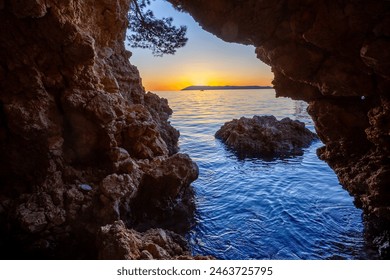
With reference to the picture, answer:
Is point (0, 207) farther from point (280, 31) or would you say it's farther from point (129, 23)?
point (129, 23)

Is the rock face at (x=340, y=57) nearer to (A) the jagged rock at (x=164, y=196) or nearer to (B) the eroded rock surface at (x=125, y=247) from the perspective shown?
(A) the jagged rock at (x=164, y=196)

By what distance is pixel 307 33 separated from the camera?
5.06m

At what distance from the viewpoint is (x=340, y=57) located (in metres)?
5.26

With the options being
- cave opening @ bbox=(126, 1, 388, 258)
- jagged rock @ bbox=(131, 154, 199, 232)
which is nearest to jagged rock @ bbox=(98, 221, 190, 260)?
jagged rock @ bbox=(131, 154, 199, 232)

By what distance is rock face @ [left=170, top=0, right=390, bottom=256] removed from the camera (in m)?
4.64

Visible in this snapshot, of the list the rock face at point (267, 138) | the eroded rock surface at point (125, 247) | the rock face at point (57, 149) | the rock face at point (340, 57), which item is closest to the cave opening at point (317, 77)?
the rock face at point (340, 57)

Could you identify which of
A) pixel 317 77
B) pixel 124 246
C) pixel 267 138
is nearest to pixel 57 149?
pixel 124 246

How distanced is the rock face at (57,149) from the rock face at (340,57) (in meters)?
2.88

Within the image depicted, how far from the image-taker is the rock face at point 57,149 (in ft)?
19.0

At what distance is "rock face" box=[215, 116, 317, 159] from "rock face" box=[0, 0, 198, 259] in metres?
9.92

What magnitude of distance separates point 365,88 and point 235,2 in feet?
10.0

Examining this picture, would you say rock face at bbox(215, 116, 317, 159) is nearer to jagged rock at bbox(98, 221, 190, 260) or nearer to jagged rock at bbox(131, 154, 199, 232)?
jagged rock at bbox(131, 154, 199, 232)
